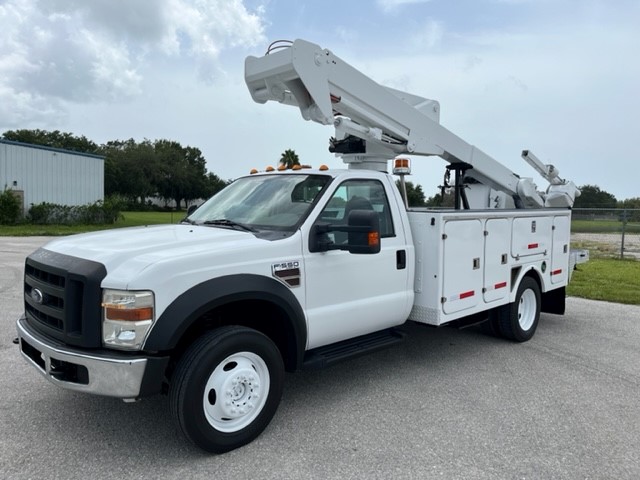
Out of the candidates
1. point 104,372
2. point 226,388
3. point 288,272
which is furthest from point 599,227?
point 104,372

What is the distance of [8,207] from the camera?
27.4m

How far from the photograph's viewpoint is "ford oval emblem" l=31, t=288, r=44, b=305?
12.5ft

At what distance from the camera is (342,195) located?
15.6ft

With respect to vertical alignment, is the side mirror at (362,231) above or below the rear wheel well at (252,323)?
above

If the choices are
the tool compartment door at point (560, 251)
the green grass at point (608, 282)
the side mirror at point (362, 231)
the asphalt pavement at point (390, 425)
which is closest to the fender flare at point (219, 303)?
the side mirror at point (362, 231)

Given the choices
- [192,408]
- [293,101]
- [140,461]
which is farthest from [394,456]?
[293,101]

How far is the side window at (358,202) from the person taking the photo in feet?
15.2

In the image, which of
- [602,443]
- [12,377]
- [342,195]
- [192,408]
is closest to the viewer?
[192,408]

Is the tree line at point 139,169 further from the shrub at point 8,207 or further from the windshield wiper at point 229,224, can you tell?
the windshield wiper at point 229,224

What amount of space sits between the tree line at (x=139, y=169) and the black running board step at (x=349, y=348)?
213 ft

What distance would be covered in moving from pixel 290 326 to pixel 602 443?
96.3 inches

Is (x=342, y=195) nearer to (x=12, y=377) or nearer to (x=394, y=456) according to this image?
A: (x=394, y=456)

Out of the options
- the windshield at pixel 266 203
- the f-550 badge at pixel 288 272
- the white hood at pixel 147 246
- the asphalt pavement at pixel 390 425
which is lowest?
the asphalt pavement at pixel 390 425

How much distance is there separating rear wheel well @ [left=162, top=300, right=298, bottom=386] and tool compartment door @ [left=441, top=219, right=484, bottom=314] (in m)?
1.78
